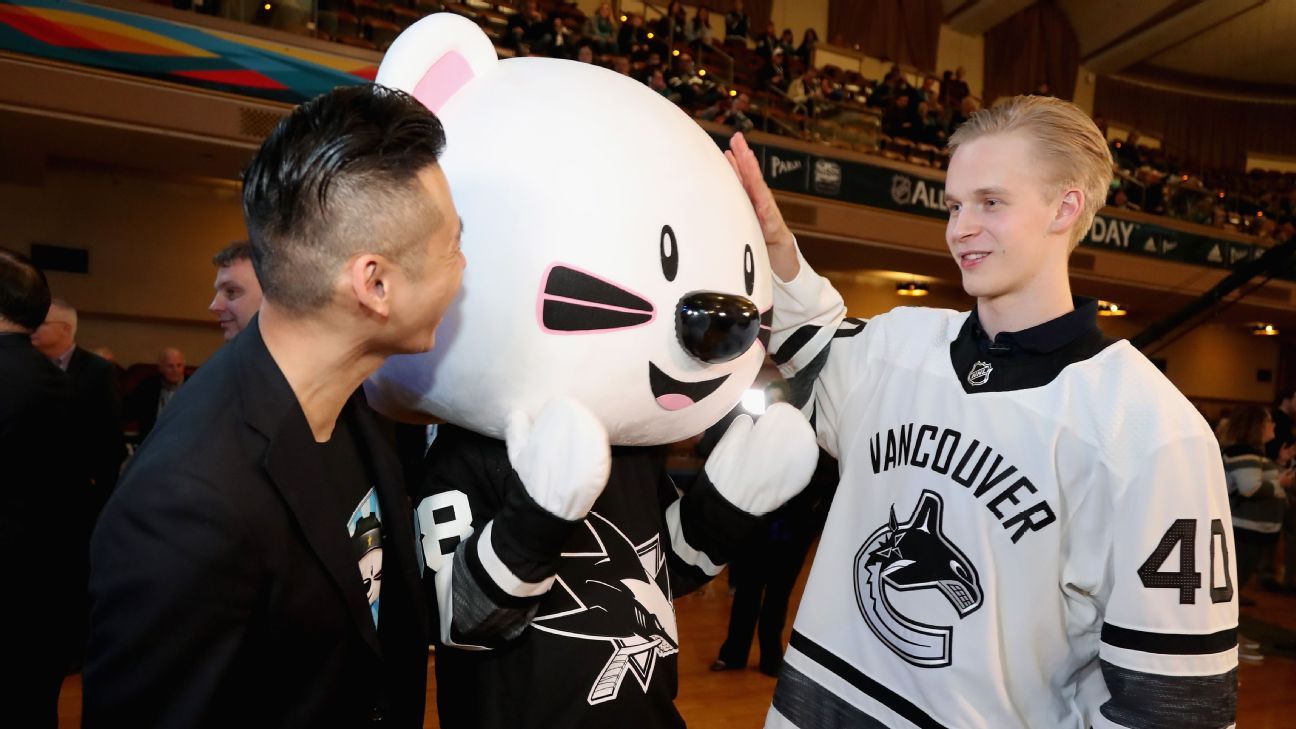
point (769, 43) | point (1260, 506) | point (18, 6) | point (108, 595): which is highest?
point (769, 43)

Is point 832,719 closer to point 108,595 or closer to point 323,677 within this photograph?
point 323,677

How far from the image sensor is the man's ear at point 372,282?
1199 mm

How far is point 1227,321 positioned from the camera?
1566 cm

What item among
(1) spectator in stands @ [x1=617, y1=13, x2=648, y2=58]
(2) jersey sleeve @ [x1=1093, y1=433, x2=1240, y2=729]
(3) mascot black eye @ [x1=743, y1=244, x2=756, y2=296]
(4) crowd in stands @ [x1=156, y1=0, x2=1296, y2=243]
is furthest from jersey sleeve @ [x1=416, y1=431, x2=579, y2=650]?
(1) spectator in stands @ [x1=617, y1=13, x2=648, y2=58]

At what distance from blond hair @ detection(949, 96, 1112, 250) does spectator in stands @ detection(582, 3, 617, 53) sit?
875 cm

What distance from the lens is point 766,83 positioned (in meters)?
11.5

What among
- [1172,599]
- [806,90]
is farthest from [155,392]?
[806,90]

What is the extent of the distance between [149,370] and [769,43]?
882 centimetres

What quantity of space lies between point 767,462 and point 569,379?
1.35 ft

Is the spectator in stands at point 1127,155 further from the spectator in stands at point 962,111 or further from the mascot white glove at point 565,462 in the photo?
the mascot white glove at point 565,462

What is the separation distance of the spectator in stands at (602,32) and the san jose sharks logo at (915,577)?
353 inches

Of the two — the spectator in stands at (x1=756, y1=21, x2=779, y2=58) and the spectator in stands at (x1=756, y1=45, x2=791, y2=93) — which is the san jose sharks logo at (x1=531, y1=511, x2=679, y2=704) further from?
the spectator in stands at (x1=756, y1=21, x2=779, y2=58)

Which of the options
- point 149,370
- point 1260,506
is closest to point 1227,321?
point 1260,506

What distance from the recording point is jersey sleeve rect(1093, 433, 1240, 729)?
4.33 feet
